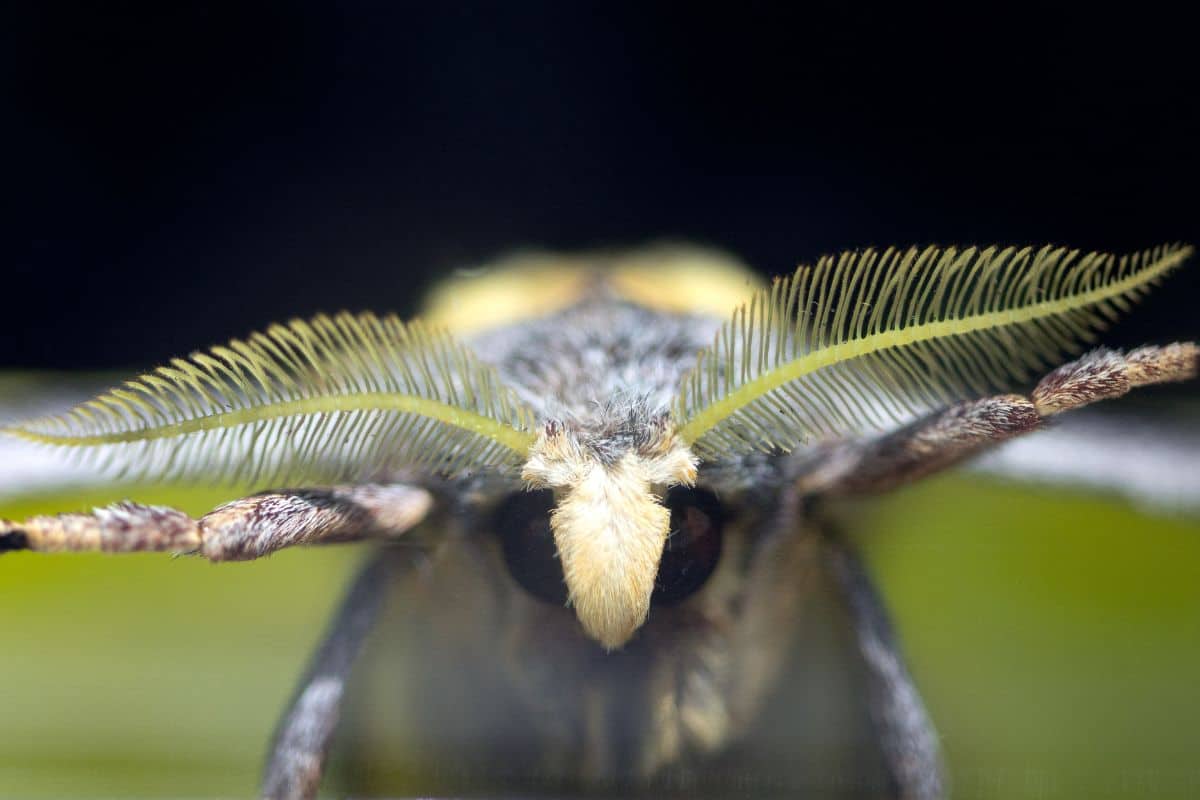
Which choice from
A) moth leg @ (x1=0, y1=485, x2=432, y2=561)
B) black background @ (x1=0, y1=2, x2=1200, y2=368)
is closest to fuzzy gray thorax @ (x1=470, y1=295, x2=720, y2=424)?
moth leg @ (x1=0, y1=485, x2=432, y2=561)

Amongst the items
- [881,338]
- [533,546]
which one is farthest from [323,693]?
[881,338]

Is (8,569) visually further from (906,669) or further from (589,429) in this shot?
(906,669)

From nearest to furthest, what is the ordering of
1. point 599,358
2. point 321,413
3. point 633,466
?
point 633,466 < point 321,413 < point 599,358

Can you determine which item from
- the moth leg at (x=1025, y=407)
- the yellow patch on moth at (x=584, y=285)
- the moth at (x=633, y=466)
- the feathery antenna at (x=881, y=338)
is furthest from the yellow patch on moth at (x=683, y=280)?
the moth leg at (x=1025, y=407)

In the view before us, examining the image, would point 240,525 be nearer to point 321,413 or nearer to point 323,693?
point 321,413

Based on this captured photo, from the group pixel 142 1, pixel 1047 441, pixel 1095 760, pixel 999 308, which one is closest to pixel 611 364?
pixel 999 308

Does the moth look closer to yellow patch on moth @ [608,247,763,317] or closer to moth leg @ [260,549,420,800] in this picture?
moth leg @ [260,549,420,800]
